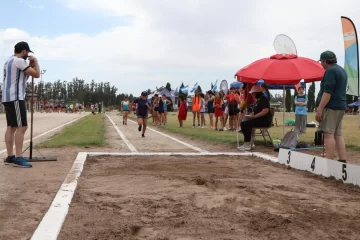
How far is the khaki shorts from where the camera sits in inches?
251

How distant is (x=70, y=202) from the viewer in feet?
13.5

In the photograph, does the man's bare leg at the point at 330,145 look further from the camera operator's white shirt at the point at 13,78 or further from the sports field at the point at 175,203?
the camera operator's white shirt at the point at 13,78

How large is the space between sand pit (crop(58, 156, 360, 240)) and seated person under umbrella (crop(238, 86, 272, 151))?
3424 mm

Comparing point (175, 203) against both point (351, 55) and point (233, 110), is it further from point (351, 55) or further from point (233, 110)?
point (233, 110)

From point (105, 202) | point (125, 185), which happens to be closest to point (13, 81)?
point (125, 185)

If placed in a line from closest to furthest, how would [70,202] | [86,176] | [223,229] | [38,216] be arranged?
[223,229] < [38,216] < [70,202] < [86,176]

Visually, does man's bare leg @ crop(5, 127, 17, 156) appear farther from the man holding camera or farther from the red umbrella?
the red umbrella

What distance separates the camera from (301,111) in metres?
13.2

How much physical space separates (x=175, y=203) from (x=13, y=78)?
3992 millimetres

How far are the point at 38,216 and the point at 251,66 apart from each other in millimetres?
7598

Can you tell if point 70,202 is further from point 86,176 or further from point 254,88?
point 254,88

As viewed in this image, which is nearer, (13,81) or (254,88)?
(13,81)

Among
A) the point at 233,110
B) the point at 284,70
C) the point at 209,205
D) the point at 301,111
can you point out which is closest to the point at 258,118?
the point at 284,70

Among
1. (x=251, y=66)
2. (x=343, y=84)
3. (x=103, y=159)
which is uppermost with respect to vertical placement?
(x=251, y=66)
